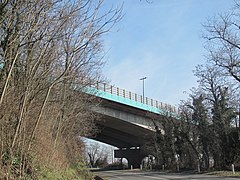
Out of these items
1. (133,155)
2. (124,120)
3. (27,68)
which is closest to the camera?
(27,68)

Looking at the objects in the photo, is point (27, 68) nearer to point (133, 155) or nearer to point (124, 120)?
point (124, 120)

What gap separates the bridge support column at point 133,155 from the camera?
79.7 meters

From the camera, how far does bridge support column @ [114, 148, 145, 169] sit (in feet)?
261

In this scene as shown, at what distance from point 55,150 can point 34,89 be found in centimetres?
543

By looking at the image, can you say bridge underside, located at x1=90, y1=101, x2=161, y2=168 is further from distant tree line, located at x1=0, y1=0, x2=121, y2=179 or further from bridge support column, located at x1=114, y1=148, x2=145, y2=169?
distant tree line, located at x1=0, y1=0, x2=121, y2=179

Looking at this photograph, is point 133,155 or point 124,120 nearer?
point 124,120

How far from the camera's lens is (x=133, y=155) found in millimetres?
82688

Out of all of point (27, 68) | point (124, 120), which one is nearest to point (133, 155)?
point (124, 120)

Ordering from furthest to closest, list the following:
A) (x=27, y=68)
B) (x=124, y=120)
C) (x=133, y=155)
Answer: (x=133, y=155) < (x=124, y=120) < (x=27, y=68)

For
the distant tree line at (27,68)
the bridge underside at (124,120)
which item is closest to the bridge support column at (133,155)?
the bridge underside at (124,120)

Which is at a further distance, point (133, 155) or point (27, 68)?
point (133, 155)

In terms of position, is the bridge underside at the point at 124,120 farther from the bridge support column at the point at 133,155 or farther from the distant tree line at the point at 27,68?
the distant tree line at the point at 27,68

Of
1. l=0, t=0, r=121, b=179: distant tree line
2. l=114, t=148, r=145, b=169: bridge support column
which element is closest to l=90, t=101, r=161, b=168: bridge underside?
l=114, t=148, r=145, b=169: bridge support column

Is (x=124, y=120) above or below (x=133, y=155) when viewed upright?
above
